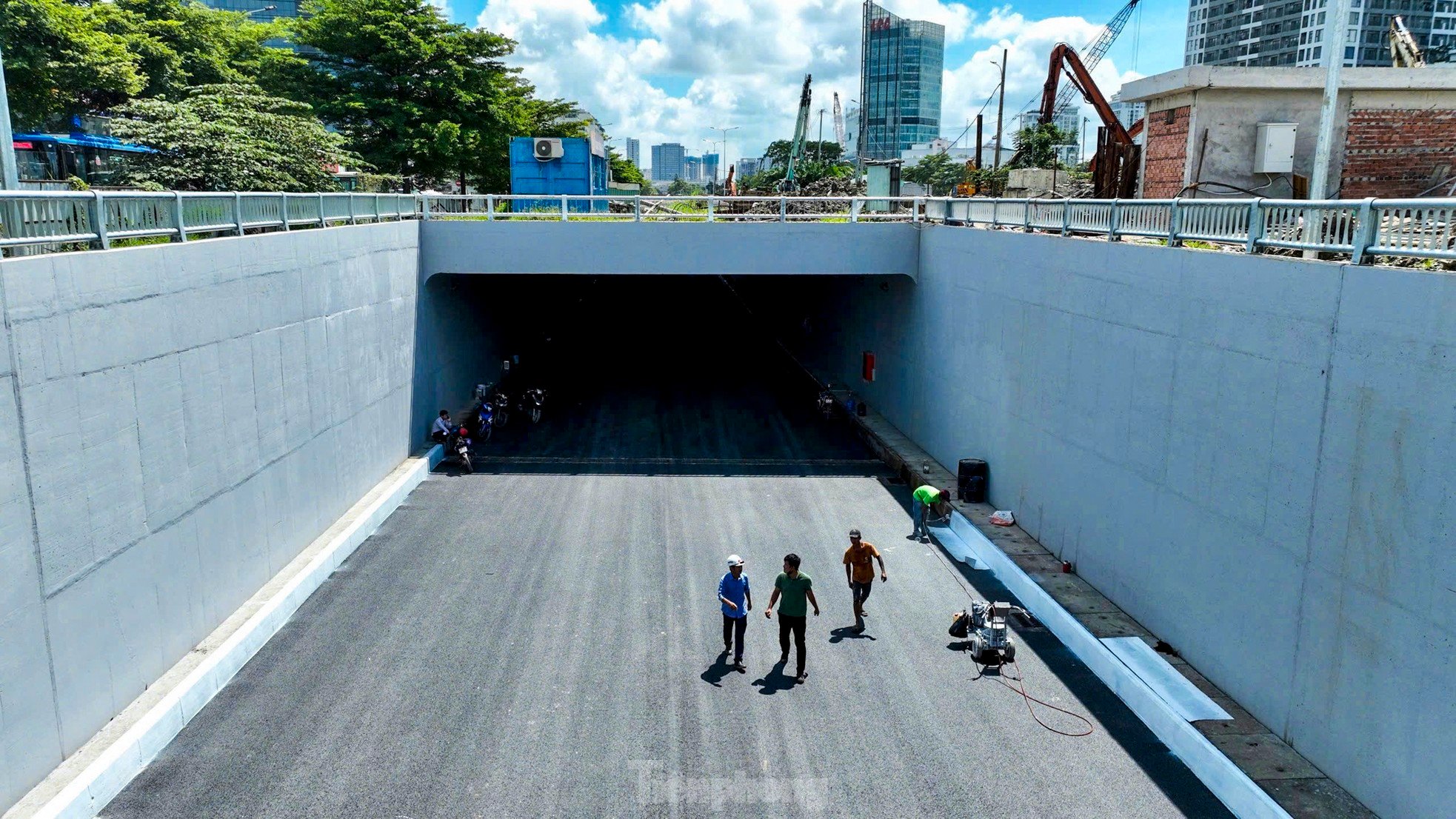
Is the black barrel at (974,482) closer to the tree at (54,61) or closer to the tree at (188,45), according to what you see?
the tree at (188,45)

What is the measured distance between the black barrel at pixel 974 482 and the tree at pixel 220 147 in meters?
16.7

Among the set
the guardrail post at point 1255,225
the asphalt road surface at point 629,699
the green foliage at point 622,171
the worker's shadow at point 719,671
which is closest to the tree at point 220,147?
the asphalt road surface at point 629,699

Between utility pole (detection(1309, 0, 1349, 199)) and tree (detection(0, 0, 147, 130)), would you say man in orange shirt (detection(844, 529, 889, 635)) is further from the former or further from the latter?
tree (detection(0, 0, 147, 130))

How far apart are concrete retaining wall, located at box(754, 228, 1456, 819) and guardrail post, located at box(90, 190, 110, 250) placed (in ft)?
37.0

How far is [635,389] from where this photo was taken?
28.6 metres

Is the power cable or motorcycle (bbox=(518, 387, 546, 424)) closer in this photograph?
the power cable

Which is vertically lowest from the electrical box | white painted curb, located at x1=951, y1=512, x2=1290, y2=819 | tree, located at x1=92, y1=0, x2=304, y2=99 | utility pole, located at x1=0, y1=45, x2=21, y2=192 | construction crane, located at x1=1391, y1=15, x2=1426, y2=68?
white painted curb, located at x1=951, y1=512, x2=1290, y2=819

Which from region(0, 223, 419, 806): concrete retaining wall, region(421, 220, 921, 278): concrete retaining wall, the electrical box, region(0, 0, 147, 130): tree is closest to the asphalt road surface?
region(0, 223, 419, 806): concrete retaining wall

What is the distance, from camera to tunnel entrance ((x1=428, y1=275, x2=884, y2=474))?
68.0ft

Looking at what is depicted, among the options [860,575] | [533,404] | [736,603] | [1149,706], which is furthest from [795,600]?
[533,404]

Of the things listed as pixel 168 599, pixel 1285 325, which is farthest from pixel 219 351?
pixel 1285 325

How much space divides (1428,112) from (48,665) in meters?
21.5

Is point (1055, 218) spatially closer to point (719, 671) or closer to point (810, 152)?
point (719, 671)

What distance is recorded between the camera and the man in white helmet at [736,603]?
10.4 metres
